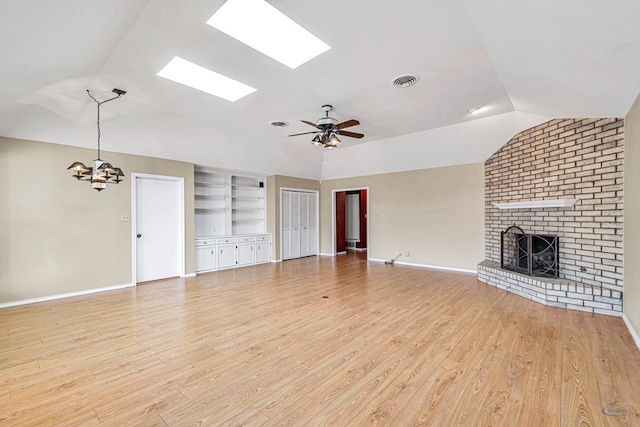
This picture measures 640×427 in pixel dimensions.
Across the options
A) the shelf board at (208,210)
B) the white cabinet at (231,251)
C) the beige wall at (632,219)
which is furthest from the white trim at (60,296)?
the beige wall at (632,219)

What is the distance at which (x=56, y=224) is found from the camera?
173 inches

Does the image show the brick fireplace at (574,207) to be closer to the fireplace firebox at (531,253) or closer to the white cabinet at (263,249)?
the fireplace firebox at (531,253)

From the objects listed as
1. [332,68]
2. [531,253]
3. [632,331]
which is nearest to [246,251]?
[332,68]

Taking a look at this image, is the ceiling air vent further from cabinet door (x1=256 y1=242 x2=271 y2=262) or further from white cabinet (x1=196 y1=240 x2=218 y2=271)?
cabinet door (x1=256 y1=242 x2=271 y2=262)

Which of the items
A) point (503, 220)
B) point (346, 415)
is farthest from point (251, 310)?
point (503, 220)

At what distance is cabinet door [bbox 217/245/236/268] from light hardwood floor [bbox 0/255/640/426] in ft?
7.49

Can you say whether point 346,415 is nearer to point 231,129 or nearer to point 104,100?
point 104,100

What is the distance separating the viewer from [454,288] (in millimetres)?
4887

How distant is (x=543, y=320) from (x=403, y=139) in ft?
13.5

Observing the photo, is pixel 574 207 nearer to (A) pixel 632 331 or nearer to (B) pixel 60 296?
(A) pixel 632 331

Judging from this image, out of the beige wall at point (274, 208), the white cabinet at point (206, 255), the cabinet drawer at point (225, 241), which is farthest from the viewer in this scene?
the beige wall at point (274, 208)

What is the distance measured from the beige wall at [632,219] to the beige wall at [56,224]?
721 centimetres

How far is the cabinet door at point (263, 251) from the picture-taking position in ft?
24.8

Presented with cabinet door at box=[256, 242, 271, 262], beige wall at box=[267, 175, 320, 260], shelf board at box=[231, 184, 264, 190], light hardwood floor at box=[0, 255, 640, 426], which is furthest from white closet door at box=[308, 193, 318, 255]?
light hardwood floor at box=[0, 255, 640, 426]
